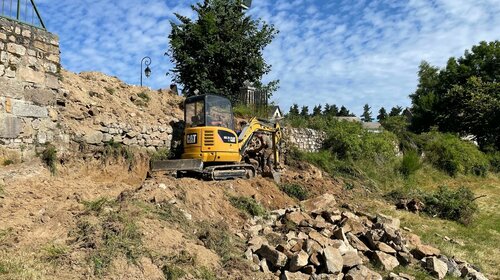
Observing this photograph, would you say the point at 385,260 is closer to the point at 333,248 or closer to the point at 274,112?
the point at 333,248

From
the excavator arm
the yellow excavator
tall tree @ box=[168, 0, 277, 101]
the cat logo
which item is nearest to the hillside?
the yellow excavator

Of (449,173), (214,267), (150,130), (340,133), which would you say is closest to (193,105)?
(150,130)

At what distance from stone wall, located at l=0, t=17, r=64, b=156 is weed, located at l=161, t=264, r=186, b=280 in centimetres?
501

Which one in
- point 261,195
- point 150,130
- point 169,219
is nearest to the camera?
point 169,219

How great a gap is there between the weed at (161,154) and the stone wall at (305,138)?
5.91m

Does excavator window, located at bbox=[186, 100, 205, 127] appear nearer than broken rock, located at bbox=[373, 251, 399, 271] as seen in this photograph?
No

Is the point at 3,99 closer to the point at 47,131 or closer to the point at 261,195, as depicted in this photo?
the point at 47,131

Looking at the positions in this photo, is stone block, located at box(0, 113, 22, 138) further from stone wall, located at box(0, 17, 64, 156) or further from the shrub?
the shrub

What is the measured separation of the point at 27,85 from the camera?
29.1 feet

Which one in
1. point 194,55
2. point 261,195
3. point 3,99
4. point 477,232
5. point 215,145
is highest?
point 194,55

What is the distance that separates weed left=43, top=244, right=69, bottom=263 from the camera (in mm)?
5000

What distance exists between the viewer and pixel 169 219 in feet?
22.1

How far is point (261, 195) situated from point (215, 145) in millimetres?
1686

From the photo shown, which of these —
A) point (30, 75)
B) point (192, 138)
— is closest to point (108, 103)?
point (192, 138)
